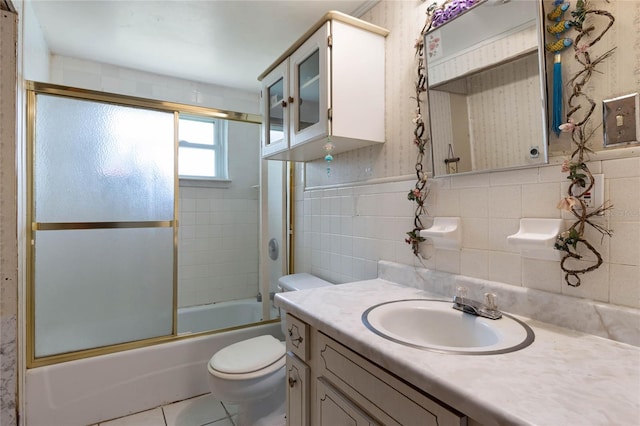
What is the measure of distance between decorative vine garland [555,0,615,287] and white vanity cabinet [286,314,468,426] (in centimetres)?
57

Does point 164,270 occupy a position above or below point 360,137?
below

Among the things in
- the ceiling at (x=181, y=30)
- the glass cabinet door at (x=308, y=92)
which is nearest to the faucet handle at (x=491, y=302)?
the glass cabinet door at (x=308, y=92)

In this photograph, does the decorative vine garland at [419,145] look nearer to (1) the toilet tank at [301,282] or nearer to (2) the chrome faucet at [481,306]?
(2) the chrome faucet at [481,306]

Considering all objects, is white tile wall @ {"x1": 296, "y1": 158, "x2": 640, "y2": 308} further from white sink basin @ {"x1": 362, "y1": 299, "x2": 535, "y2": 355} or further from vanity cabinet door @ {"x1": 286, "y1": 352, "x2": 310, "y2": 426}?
vanity cabinet door @ {"x1": 286, "y1": 352, "x2": 310, "y2": 426}

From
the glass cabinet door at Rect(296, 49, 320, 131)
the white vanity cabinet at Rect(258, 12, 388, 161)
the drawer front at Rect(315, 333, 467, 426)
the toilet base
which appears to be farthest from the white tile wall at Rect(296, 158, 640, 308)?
the toilet base

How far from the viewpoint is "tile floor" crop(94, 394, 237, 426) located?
5.73 ft

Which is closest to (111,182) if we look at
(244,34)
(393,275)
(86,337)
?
(86,337)

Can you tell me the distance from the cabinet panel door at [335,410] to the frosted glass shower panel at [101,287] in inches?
55.6

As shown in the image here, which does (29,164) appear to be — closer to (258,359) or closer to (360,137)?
(258,359)

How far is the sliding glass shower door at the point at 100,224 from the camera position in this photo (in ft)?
A: 5.67

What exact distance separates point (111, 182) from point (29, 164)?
0.37m

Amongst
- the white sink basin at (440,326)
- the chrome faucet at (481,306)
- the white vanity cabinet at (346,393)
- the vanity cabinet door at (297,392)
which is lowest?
the vanity cabinet door at (297,392)

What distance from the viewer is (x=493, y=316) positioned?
950mm

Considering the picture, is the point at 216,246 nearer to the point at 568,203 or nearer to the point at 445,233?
the point at 445,233
